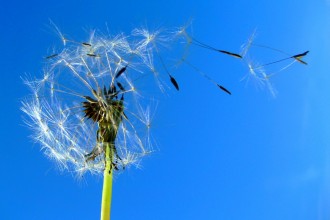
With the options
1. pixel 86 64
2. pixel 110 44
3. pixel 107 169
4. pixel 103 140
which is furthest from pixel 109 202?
pixel 110 44

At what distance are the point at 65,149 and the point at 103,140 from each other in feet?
4.41

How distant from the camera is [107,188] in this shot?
18.7 feet

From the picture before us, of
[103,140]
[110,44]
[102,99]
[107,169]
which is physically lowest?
[107,169]

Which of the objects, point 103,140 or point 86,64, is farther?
point 86,64

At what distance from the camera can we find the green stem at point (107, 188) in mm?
5535

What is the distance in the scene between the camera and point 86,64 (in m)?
7.12

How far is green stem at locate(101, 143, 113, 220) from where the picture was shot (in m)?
5.54

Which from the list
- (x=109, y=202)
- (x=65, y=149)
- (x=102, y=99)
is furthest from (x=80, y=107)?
(x=109, y=202)

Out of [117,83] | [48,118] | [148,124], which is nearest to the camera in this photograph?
[117,83]

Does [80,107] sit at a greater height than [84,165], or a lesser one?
greater

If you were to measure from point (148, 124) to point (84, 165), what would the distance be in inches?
Answer: 44.3

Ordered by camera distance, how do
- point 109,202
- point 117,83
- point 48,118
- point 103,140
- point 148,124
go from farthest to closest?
point 48,118, point 148,124, point 117,83, point 103,140, point 109,202

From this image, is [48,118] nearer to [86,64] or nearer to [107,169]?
[86,64]

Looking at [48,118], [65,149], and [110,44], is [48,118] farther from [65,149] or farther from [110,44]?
[110,44]
